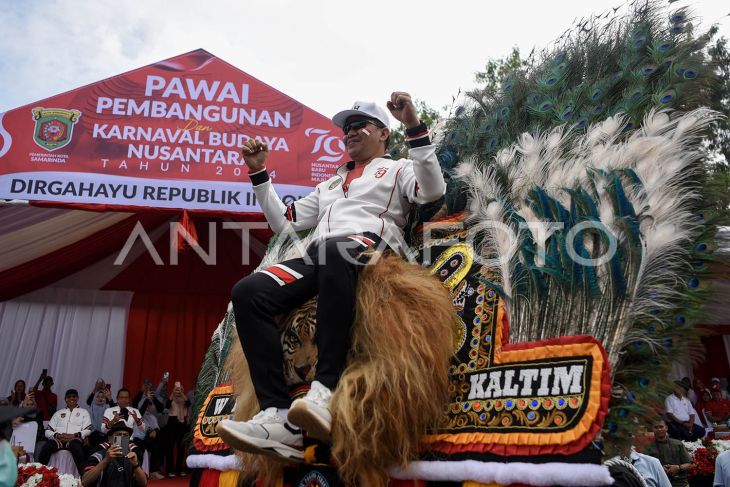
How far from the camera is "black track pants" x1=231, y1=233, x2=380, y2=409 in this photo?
6.17 feet

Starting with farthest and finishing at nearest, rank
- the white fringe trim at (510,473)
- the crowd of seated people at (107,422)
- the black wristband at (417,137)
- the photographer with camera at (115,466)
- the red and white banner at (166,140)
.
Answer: the crowd of seated people at (107,422)
the red and white banner at (166,140)
the photographer with camera at (115,466)
the black wristband at (417,137)
the white fringe trim at (510,473)

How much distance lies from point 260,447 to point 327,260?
0.65 metres

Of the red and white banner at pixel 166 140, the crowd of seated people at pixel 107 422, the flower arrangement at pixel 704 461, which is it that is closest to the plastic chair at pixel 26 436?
the crowd of seated people at pixel 107 422

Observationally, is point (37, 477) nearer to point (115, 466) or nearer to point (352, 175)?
point (115, 466)

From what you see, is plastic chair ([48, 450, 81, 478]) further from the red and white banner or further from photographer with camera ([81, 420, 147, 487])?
the red and white banner

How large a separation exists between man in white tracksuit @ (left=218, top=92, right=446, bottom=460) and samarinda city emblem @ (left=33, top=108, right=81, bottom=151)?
4.82 meters

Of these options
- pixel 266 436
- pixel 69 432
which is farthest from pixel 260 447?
pixel 69 432

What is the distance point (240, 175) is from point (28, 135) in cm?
235

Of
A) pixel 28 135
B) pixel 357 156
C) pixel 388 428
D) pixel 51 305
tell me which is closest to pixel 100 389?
pixel 51 305

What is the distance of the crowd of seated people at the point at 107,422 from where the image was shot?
6.55m

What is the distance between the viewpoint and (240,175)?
22.0 ft

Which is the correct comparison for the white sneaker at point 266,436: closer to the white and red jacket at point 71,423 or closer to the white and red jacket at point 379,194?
the white and red jacket at point 379,194

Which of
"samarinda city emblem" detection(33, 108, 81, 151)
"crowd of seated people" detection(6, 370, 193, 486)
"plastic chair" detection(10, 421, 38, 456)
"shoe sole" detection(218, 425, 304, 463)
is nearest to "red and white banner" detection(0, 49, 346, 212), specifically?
"samarinda city emblem" detection(33, 108, 81, 151)

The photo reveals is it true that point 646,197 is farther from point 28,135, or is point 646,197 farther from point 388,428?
point 28,135
